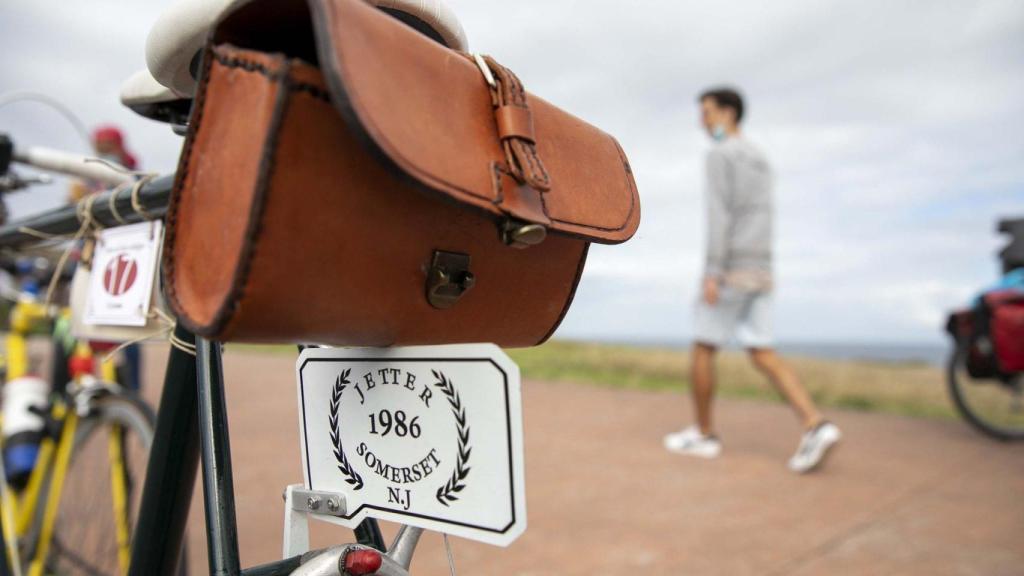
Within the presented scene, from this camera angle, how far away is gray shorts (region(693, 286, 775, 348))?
370cm

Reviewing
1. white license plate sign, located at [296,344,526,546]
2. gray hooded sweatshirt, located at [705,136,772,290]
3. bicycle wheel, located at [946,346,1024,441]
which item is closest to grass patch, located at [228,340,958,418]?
bicycle wheel, located at [946,346,1024,441]

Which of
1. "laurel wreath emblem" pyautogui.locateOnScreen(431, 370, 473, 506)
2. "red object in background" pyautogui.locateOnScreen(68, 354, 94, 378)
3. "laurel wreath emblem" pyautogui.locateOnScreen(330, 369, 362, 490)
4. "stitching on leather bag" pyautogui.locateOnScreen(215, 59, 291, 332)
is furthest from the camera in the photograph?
"red object in background" pyautogui.locateOnScreen(68, 354, 94, 378)

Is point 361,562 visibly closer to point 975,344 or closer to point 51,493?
point 51,493

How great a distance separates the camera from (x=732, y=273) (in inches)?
149

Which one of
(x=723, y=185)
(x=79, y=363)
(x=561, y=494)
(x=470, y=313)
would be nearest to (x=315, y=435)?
(x=470, y=313)

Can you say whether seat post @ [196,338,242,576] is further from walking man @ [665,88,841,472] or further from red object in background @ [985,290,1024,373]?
red object in background @ [985,290,1024,373]

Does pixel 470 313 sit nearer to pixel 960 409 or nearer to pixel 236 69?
pixel 236 69

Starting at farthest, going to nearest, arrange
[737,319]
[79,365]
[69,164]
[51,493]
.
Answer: [737,319] → [79,365] → [51,493] → [69,164]

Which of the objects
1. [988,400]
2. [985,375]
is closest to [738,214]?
[985,375]

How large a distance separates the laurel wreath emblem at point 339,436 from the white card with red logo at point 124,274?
0.56m

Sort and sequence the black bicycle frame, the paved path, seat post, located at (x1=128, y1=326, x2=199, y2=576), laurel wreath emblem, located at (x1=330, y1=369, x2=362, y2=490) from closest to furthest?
laurel wreath emblem, located at (x1=330, y1=369, x2=362, y2=490) → the black bicycle frame → seat post, located at (x1=128, y1=326, x2=199, y2=576) → the paved path

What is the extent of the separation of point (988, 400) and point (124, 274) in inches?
184

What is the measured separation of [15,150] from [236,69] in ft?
4.90

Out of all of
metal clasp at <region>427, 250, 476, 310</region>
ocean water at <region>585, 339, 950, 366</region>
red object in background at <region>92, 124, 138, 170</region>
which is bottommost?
ocean water at <region>585, 339, 950, 366</region>
